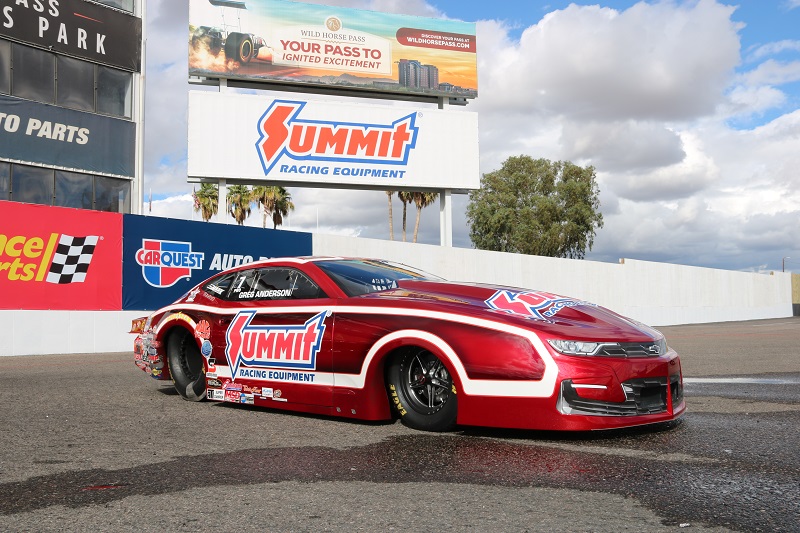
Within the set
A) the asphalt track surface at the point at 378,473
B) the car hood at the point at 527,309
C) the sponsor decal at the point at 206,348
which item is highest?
the car hood at the point at 527,309

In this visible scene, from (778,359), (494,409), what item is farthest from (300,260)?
(778,359)

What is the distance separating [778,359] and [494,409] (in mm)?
8617

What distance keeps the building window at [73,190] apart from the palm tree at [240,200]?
34.5 meters

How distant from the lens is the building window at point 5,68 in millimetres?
20406

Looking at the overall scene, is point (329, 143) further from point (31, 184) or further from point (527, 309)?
point (527, 309)

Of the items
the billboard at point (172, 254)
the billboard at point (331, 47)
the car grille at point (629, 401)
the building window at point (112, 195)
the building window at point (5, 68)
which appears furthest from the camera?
the billboard at point (331, 47)

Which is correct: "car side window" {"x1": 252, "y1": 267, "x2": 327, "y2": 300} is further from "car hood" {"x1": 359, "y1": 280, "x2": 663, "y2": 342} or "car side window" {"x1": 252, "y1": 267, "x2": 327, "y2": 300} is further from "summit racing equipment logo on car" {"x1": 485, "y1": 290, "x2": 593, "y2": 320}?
"summit racing equipment logo on car" {"x1": 485, "y1": 290, "x2": 593, "y2": 320}

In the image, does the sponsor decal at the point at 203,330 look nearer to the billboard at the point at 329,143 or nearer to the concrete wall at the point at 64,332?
the concrete wall at the point at 64,332

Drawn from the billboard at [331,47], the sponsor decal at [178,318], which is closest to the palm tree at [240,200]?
the billboard at [331,47]

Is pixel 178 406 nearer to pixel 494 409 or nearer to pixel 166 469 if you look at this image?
pixel 166 469

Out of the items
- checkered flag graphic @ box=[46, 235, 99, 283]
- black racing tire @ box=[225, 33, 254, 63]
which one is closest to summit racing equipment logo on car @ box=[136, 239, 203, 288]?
checkered flag graphic @ box=[46, 235, 99, 283]

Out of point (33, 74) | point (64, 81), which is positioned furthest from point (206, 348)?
point (64, 81)

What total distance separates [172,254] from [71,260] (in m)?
2.23

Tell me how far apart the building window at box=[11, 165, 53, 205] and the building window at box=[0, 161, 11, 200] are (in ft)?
0.31
